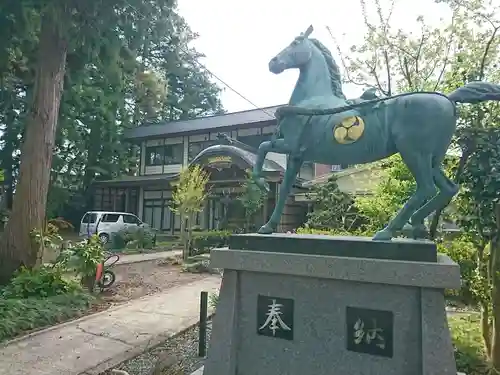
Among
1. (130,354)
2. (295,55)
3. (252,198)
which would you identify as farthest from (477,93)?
(252,198)

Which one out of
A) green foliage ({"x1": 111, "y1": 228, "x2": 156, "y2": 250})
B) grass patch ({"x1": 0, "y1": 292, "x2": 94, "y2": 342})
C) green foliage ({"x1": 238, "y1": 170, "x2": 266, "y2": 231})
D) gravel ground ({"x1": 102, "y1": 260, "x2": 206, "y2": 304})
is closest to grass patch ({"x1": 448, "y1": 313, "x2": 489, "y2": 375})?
grass patch ({"x1": 0, "y1": 292, "x2": 94, "y2": 342})

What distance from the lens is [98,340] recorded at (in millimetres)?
5238

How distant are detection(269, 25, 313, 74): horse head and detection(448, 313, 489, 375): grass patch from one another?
377cm

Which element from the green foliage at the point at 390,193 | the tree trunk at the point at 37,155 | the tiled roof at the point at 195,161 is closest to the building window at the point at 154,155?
the tiled roof at the point at 195,161

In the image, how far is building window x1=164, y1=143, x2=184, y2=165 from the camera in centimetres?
2444

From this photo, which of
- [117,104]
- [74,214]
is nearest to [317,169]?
[117,104]

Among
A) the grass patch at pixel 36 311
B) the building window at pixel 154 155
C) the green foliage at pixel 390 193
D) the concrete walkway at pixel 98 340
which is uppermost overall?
the building window at pixel 154 155

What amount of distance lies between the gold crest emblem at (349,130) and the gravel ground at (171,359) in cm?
305

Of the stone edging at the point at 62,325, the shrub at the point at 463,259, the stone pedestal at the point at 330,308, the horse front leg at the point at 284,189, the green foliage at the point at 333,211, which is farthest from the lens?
the green foliage at the point at 333,211

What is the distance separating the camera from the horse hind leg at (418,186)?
3.08m

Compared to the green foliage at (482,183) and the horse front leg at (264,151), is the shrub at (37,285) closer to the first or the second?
the horse front leg at (264,151)

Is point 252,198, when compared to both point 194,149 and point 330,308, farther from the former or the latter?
point 330,308

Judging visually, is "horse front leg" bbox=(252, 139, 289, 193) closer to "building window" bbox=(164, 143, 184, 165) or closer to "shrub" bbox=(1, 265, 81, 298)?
"shrub" bbox=(1, 265, 81, 298)

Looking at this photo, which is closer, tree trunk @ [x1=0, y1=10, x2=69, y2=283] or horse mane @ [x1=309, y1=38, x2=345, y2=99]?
horse mane @ [x1=309, y1=38, x2=345, y2=99]
